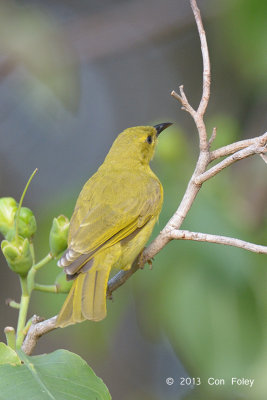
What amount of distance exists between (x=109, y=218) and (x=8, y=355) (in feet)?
3.89

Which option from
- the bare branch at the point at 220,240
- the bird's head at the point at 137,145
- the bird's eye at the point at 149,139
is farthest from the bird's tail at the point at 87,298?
the bird's eye at the point at 149,139

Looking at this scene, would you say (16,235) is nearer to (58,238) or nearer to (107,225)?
(58,238)

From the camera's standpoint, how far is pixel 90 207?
335 cm

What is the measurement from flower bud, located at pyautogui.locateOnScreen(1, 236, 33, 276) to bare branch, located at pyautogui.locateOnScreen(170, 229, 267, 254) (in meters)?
0.54

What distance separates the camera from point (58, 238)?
2.54 meters

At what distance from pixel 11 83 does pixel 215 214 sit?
3873 mm

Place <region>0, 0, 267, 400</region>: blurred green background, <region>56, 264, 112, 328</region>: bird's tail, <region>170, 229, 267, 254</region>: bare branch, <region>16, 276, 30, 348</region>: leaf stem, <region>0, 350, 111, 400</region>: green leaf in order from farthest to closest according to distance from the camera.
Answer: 1. <region>0, 0, 267, 400</region>: blurred green background
2. <region>56, 264, 112, 328</region>: bird's tail
3. <region>170, 229, 267, 254</region>: bare branch
4. <region>16, 276, 30, 348</region>: leaf stem
5. <region>0, 350, 111, 400</region>: green leaf

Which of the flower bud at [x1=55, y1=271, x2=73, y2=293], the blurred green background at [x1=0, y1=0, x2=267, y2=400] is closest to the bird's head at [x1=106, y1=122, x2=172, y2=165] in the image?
the blurred green background at [x1=0, y1=0, x2=267, y2=400]

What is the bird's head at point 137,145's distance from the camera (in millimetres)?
4043

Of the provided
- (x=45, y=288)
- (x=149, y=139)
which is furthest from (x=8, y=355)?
(x=149, y=139)

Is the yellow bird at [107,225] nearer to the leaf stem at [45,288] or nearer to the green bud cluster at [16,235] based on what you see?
the leaf stem at [45,288]

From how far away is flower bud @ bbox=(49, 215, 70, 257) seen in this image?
99.2 inches

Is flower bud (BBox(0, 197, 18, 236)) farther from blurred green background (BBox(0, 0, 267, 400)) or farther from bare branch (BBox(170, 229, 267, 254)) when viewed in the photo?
blurred green background (BBox(0, 0, 267, 400))

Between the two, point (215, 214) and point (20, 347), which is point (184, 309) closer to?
point (215, 214)
